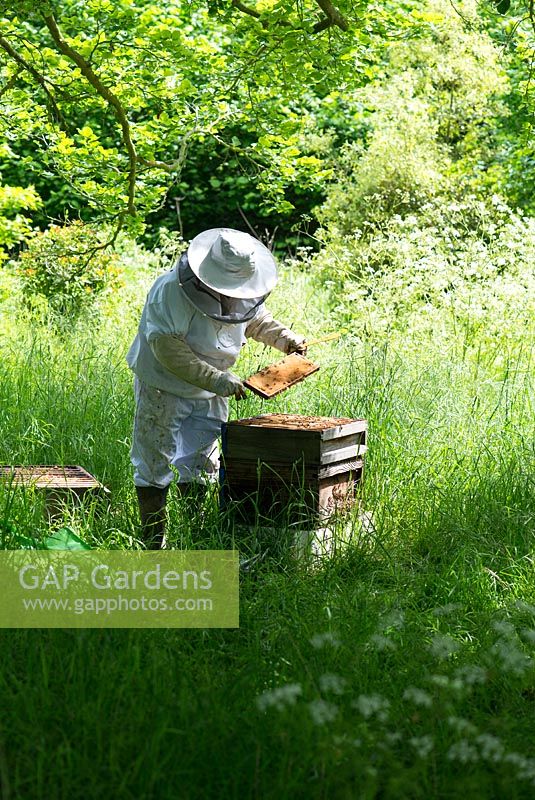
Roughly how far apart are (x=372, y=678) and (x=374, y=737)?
1.71 ft

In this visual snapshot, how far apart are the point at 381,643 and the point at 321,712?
2.10 feet

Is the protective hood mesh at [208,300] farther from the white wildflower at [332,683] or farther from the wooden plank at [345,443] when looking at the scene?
the white wildflower at [332,683]

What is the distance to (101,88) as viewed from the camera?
534 cm

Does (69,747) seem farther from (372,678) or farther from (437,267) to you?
(437,267)

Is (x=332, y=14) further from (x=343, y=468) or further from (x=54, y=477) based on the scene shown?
(x=54, y=477)

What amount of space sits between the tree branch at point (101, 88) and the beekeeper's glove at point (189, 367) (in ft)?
5.62

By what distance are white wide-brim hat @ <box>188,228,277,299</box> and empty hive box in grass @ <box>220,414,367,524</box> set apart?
600mm

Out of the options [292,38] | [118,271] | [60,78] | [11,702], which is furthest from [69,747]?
[118,271]

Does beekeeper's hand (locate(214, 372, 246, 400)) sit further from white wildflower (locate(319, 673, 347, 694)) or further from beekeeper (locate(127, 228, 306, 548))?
white wildflower (locate(319, 673, 347, 694))

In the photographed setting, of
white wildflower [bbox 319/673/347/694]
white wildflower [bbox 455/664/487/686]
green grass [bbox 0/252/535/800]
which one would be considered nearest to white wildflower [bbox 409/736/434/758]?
green grass [bbox 0/252/535/800]

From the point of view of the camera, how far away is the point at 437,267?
25.5 feet

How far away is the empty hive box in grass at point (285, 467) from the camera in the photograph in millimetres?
4113

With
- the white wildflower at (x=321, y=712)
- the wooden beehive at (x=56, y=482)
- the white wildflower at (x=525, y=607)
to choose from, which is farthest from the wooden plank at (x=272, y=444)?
the white wildflower at (x=321, y=712)

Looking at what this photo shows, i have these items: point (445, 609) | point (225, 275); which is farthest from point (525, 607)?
point (225, 275)
